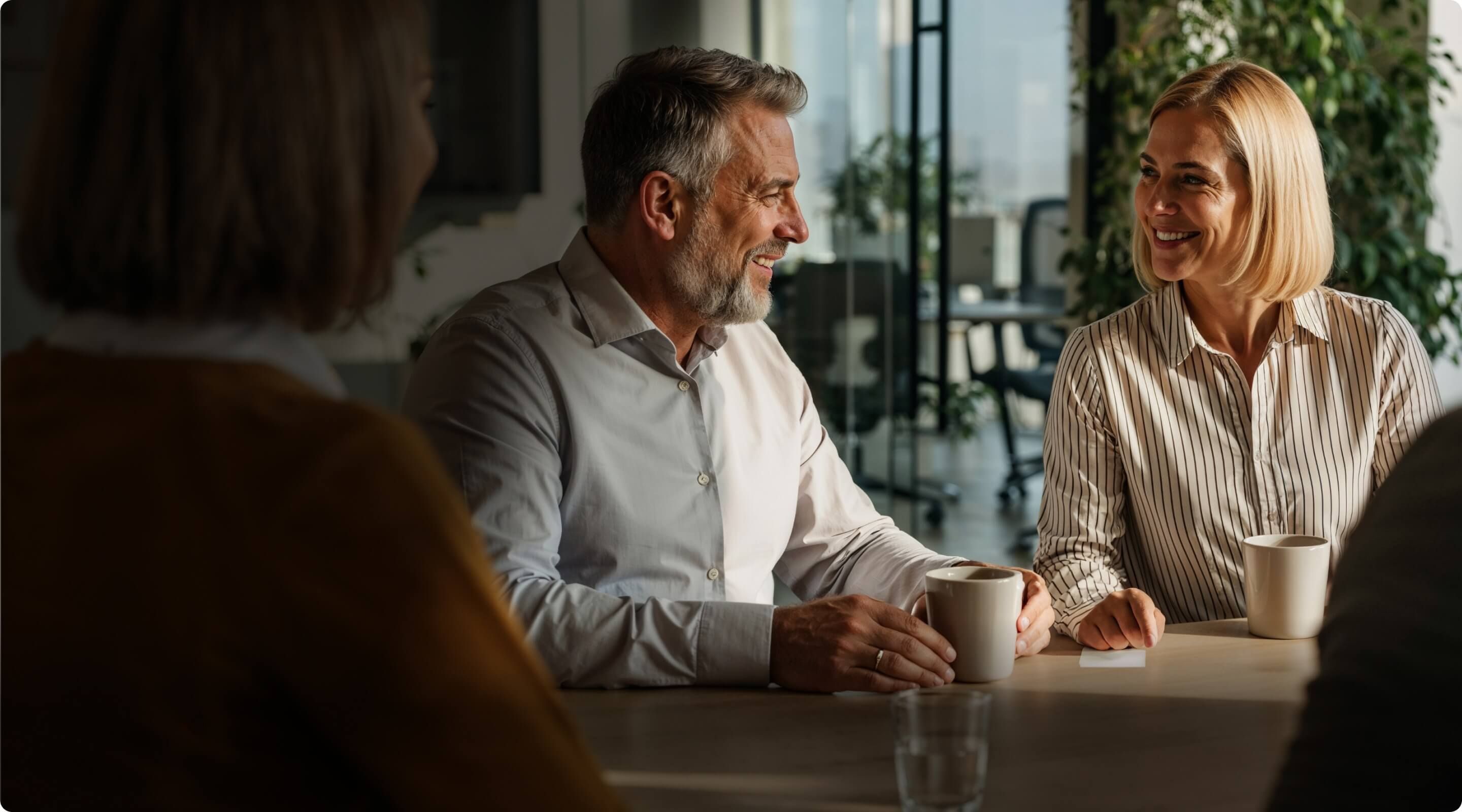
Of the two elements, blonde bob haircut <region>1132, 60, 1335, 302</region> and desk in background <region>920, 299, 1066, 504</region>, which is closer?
blonde bob haircut <region>1132, 60, 1335, 302</region>

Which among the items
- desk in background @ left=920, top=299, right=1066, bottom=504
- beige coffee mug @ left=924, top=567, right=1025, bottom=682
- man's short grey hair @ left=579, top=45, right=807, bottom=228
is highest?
man's short grey hair @ left=579, top=45, right=807, bottom=228

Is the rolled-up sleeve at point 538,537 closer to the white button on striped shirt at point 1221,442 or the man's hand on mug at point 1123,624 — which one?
the man's hand on mug at point 1123,624

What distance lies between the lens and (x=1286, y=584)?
1491 mm

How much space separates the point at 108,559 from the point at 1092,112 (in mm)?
5151

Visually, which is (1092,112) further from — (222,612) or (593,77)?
(222,612)

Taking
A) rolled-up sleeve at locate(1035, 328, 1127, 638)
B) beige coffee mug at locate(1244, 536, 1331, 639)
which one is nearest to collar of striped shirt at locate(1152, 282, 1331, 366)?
rolled-up sleeve at locate(1035, 328, 1127, 638)

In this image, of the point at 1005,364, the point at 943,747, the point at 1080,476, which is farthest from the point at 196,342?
the point at 1005,364

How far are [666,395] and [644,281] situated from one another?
0.18 metres

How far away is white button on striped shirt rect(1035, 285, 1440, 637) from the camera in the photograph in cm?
190

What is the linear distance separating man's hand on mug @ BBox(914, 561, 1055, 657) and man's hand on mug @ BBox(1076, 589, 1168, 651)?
0.05m

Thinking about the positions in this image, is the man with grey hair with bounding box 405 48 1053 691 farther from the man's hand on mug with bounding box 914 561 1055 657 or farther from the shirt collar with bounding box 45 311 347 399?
the shirt collar with bounding box 45 311 347 399

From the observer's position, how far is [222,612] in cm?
63

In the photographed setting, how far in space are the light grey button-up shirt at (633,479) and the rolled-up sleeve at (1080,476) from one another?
24 centimetres

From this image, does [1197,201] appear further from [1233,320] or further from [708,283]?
[708,283]
